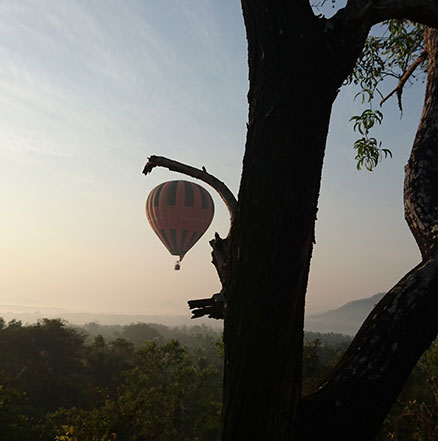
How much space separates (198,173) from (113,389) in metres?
38.5

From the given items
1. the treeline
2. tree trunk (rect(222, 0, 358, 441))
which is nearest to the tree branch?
tree trunk (rect(222, 0, 358, 441))

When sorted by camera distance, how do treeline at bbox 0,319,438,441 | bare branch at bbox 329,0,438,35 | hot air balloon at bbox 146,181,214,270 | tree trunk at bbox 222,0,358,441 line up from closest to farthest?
tree trunk at bbox 222,0,358,441
bare branch at bbox 329,0,438,35
treeline at bbox 0,319,438,441
hot air balloon at bbox 146,181,214,270

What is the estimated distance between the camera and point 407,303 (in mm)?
1893

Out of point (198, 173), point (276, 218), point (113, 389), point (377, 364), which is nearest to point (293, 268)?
point (276, 218)

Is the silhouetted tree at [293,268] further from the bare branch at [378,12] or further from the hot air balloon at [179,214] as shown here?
the hot air balloon at [179,214]

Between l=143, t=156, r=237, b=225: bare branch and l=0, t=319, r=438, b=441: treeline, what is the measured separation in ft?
38.7

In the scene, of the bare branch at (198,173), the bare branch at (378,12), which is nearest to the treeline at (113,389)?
the bare branch at (198,173)

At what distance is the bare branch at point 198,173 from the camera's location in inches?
119

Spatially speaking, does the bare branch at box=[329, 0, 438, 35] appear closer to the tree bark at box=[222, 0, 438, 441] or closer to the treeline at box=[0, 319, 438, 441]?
the tree bark at box=[222, 0, 438, 441]

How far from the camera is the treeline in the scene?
51.6 ft

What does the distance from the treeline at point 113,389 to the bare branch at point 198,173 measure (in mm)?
11796

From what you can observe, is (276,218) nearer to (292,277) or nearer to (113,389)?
(292,277)

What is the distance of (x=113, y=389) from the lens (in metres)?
36.1

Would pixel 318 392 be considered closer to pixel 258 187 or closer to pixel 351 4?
pixel 258 187
